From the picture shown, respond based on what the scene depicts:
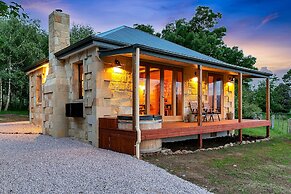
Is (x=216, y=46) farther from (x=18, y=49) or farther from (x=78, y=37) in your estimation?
(x=18, y=49)

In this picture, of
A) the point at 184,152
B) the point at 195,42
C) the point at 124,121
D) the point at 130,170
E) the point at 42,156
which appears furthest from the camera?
the point at 195,42

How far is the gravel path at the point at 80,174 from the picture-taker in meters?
3.56

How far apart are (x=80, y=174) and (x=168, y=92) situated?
570 cm

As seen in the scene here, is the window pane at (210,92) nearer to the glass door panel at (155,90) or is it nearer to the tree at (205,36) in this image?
the glass door panel at (155,90)

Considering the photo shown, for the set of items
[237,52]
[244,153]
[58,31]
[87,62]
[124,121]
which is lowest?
[244,153]

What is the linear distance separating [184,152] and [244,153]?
1.76 m

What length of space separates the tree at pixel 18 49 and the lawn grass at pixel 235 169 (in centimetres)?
1622

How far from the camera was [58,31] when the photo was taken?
885 cm

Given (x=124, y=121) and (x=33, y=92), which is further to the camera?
(x=33, y=92)

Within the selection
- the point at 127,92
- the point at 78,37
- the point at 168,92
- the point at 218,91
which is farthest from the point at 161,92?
the point at 78,37

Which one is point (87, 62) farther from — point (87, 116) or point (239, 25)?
point (239, 25)

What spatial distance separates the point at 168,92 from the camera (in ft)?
30.6

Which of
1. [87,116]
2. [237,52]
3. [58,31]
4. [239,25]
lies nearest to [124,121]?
[87,116]

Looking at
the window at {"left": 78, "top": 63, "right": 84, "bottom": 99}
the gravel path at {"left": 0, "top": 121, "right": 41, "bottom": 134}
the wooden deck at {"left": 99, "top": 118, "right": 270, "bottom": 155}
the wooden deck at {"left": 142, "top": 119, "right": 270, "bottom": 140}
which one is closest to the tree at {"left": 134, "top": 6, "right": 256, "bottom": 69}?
the wooden deck at {"left": 142, "top": 119, "right": 270, "bottom": 140}
